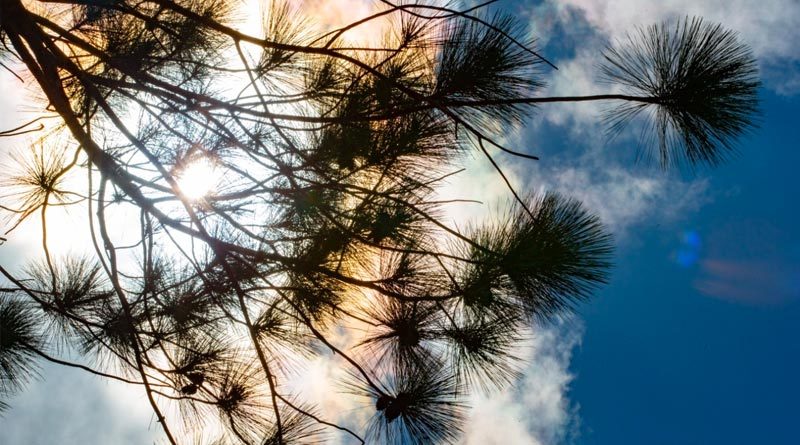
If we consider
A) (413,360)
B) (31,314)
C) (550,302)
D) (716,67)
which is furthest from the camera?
(31,314)

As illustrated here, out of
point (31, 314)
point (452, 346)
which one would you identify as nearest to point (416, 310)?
point (452, 346)

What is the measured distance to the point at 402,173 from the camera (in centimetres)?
179

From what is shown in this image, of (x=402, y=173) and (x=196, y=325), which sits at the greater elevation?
(x=402, y=173)

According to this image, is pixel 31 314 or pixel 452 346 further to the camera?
pixel 31 314

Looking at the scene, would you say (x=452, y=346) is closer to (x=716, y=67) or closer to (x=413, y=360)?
(x=413, y=360)

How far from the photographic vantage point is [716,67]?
52.5 inches

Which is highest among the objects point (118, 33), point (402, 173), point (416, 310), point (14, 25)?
point (118, 33)

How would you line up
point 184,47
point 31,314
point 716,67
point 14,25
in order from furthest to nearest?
1. point 31,314
2. point 184,47
3. point 14,25
4. point 716,67

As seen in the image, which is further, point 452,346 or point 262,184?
point 452,346

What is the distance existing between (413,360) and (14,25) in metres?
1.57

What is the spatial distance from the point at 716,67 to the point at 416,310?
110cm

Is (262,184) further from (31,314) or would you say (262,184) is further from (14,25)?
(31,314)

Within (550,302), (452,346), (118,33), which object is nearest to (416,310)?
(452,346)

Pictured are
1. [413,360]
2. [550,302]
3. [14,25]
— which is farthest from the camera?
[413,360]
